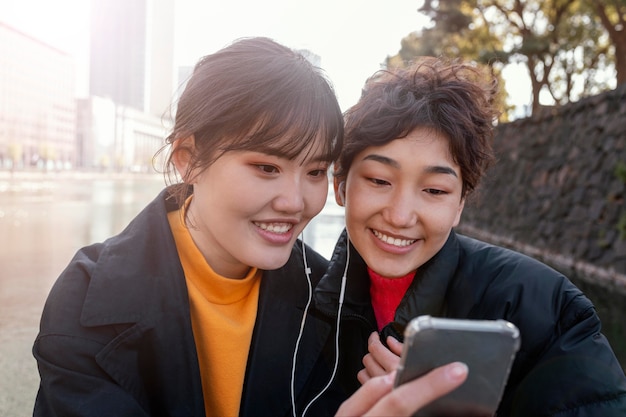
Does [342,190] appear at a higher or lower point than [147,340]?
higher

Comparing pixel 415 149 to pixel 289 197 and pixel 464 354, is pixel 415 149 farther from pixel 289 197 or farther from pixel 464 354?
pixel 464 354

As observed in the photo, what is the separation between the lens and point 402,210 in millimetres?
1495

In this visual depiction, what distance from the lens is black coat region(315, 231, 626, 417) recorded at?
4.22 ft

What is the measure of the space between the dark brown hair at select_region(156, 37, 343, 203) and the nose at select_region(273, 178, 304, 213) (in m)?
0.07

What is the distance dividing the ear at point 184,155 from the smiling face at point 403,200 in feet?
1.47

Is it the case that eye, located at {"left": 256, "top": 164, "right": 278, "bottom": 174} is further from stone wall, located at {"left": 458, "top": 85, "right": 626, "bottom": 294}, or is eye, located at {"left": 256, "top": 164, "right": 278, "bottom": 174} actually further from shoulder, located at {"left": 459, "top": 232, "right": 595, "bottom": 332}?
stone wall, located at {"left": 458, "top": 85, "right": 626, "bottom": 294}

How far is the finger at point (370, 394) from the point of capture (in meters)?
0.89

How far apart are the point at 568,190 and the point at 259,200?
758 centimetres

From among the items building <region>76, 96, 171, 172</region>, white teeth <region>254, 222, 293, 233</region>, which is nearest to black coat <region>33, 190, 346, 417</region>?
white teeth <region>254, 222, 293, 233</region>

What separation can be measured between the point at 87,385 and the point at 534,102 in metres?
17.0

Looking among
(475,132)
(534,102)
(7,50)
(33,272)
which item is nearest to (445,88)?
(475,132)

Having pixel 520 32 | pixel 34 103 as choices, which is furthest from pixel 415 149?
pixel 34 103

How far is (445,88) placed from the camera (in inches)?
64.2

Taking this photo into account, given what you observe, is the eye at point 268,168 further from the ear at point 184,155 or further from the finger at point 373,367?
the finger at point 373,367
